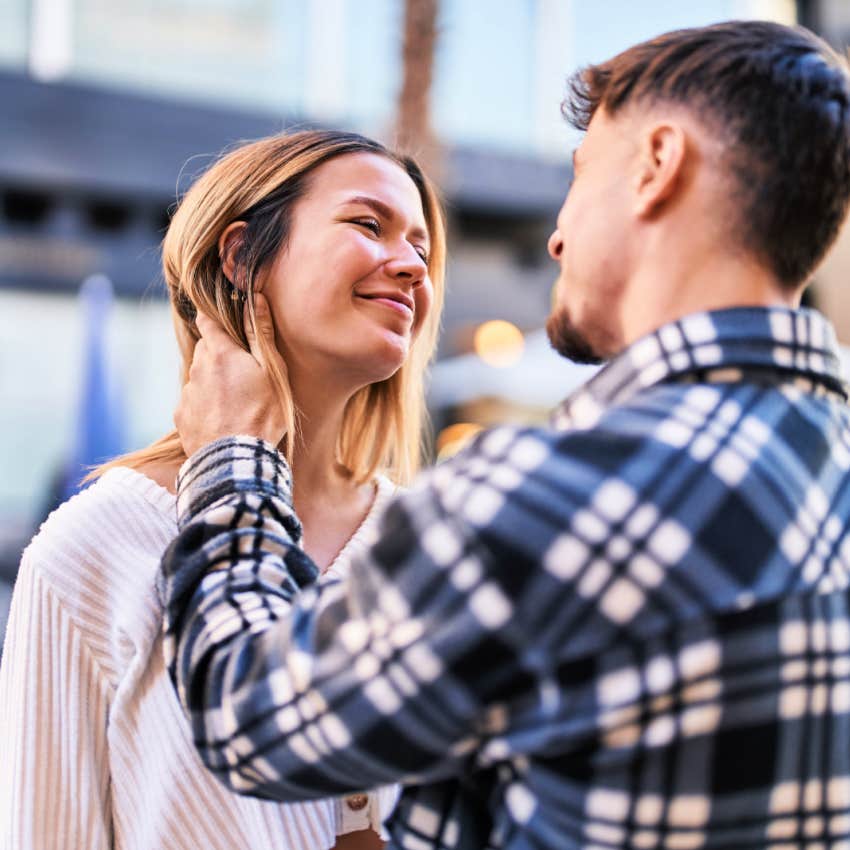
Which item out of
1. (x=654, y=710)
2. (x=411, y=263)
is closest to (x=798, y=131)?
(x=654, y=710)

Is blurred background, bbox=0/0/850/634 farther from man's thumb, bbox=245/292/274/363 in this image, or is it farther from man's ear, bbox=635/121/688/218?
man's ear, bbox=635/121/688/218

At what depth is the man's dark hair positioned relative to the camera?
1.09 m

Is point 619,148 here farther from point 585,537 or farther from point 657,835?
point 657,835

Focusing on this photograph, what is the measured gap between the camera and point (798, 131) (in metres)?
1.10

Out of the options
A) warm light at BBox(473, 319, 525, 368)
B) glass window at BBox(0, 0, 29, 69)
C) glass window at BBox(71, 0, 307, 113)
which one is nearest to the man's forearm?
warm light at BBox(473, 319, 525, 368)

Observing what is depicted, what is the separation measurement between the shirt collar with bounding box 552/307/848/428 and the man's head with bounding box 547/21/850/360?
5 centimetres

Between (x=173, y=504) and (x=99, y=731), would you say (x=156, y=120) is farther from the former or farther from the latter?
(x=99, y=731)

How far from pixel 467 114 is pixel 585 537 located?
58.1ft

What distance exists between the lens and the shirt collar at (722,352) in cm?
105

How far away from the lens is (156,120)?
16.1 meters

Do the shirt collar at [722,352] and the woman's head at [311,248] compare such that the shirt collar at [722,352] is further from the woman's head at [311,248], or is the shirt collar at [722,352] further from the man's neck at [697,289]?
the woman's head at [311,248]

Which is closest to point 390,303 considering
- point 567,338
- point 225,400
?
point 225,400

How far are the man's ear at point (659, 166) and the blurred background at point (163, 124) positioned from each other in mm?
12316

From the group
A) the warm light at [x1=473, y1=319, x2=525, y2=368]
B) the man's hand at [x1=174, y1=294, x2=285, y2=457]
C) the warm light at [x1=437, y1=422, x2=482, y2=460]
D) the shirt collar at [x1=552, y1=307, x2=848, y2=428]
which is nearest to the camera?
the shirt collar at [x1=552, y1=307, x2=848, y2=428]
